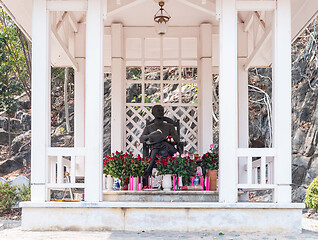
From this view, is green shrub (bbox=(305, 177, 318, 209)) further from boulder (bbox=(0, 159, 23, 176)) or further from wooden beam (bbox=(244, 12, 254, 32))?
boulder (bbox=(0, 159, 23, 176))

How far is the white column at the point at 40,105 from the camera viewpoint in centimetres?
615

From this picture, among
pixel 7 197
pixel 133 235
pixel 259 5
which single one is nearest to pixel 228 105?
pixel 259 5

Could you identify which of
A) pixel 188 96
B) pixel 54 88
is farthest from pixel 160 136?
pixel 54 88

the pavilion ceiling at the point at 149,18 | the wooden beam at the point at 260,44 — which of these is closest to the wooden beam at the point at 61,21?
the pavilion ceiling at the point at 149,18

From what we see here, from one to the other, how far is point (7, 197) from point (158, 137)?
667cm

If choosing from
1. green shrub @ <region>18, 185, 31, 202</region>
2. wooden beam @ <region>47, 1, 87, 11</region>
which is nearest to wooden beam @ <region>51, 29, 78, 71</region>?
wooden beam @ <region>47, 1, 87, 11</region>

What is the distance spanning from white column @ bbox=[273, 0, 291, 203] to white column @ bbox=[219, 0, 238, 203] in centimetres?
47

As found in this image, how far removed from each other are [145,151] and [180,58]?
213cm

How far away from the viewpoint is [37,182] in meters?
6.14

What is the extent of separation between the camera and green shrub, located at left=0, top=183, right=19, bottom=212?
1336 centimetres

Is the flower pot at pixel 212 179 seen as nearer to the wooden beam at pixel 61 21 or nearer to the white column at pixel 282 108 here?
the white column at pixel 282 108

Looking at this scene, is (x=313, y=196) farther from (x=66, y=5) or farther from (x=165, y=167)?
(x=66, y=5)

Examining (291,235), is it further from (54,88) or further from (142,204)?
(54,88)

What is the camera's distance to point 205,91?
941 centimetres
